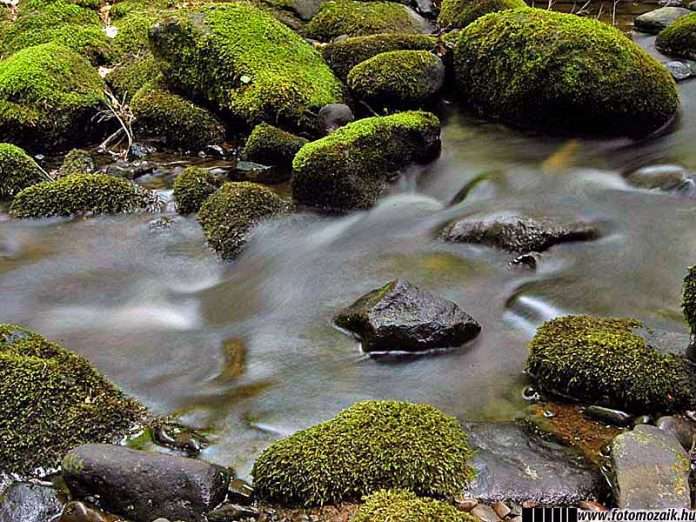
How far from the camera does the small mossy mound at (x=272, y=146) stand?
7367 millimetres

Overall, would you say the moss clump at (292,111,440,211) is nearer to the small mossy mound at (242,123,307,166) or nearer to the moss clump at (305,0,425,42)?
the small mossy mound at (242,123,307,166)

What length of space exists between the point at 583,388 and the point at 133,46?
8804 mm

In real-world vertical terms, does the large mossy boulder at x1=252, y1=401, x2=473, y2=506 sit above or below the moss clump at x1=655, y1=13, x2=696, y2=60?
below

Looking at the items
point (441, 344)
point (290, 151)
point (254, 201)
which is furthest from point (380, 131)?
point (441, 344)

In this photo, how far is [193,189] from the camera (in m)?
6.74

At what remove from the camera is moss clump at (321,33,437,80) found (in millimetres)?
8758

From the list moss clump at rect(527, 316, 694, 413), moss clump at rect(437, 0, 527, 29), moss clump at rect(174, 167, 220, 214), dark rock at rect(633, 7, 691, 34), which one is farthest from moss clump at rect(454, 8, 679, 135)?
moss clump at rect(527, 316, 694, 413)

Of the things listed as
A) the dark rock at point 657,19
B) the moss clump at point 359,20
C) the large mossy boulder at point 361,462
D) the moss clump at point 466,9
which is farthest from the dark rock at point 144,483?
the dark rock at point 657,19

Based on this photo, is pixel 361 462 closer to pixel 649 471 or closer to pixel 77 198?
pixel 649 471

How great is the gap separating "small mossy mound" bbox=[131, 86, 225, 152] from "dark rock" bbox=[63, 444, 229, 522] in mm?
5203

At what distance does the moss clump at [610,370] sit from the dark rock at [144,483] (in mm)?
1878

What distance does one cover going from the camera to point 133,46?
10695 millimetres

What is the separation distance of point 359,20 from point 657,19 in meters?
4.19

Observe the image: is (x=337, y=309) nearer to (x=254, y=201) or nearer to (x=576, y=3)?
(x=254, y=201)
